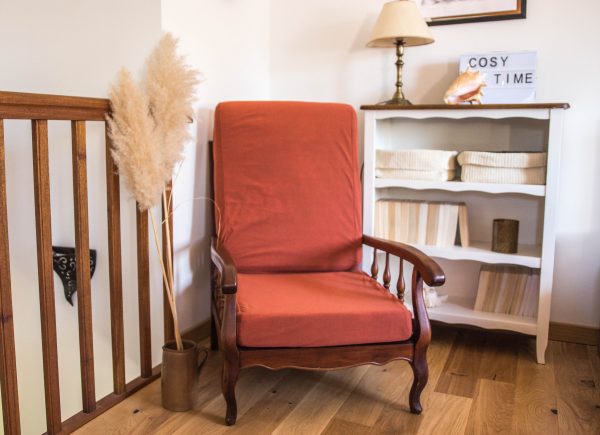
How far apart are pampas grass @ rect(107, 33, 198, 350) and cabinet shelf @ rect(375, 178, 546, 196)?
993 mm

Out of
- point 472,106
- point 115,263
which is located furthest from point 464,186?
point 115,263

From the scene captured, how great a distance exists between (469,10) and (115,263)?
187 centimetres

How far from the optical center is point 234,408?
1.79 m

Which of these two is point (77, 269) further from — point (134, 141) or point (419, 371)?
point (419, 371)

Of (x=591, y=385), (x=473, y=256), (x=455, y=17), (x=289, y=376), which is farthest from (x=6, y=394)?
(x=455, y=17)

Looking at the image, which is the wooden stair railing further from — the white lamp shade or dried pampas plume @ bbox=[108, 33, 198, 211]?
the white lamp shade

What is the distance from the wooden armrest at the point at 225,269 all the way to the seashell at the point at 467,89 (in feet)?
3.78

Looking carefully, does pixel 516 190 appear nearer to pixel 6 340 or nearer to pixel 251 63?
pixel 251 63

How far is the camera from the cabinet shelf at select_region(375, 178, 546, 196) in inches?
88.5

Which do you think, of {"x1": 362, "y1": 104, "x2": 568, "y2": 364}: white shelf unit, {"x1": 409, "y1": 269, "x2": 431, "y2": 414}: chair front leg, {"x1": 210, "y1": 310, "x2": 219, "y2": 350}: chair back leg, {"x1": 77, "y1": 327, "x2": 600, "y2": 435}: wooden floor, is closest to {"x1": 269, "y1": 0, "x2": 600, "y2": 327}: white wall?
{"x1": 362, "y1": 104, "x2": 568, "y2": 364}: white shelf unit

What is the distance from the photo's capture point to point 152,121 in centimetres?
178

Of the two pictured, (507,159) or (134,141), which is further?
(507,159)

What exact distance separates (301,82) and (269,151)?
30.3 inches

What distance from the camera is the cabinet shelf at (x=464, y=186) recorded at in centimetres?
225
